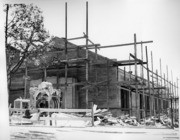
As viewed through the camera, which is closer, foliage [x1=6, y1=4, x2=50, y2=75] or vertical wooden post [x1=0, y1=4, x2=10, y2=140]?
vertical wooden post [x1=0, y1=4, x2=10, y2=140]

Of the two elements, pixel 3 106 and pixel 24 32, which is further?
pixel 24 32

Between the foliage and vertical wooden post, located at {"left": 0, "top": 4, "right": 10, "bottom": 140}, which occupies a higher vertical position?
the foliage

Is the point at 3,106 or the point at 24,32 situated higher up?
the point at 24,32

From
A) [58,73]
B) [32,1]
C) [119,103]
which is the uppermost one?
[32,1]

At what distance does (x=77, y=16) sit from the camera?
9320 millimetres

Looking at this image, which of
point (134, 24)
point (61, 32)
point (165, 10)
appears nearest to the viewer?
point (165, 10)

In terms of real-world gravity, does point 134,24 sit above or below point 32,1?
below

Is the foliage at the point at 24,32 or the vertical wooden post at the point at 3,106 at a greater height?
the foliage at the point at 24,32

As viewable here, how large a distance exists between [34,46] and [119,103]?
5.56 metres

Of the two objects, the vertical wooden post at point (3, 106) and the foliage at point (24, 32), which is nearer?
the vertical wooden post at point (3, 106)

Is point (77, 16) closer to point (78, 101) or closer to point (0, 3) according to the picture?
point (0, 3)

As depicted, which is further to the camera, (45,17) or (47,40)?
(47,40)

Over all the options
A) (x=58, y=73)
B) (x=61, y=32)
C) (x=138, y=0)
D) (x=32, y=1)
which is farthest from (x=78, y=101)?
(x=138, y=0)

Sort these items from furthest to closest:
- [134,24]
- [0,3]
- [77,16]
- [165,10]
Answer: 1. [77,16]
2. [134,24]
3. [0,3]
4. [165,10]
